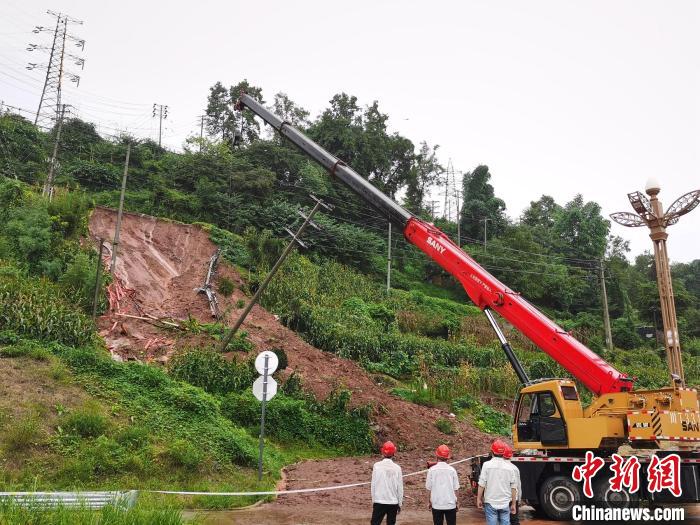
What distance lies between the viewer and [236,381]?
1714cm

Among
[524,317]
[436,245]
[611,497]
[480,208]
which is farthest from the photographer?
[480,208]

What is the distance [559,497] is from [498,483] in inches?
168

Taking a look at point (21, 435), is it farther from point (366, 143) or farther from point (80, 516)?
point (366, 143)

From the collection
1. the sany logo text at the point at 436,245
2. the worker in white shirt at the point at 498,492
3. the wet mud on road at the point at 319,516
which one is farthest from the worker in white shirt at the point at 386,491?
the sany logo text at the point at 436,245

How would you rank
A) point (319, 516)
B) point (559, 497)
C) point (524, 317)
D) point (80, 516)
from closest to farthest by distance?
point (80, 516) < point (319, 516) < point (559, 497) < point (524, 317)

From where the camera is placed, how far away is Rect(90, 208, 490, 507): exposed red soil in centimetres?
1405

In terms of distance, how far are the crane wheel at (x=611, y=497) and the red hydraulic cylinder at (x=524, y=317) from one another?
1.74 m

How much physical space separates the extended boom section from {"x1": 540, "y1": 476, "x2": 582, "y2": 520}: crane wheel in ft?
6.33

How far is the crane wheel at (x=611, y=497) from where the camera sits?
9.95 meters

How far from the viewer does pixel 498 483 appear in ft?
23.0

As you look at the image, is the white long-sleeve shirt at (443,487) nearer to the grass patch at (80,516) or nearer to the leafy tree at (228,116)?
the grass patch at (80,516)

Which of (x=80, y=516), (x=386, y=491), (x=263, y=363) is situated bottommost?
(x=80, y=516)

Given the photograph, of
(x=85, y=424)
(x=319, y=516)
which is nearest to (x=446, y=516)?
(x=319, y=516)

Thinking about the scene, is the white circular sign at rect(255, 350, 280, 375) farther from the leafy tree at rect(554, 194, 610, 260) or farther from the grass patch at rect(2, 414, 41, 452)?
the leafy tree at rect(554, 194, 610, 260)
